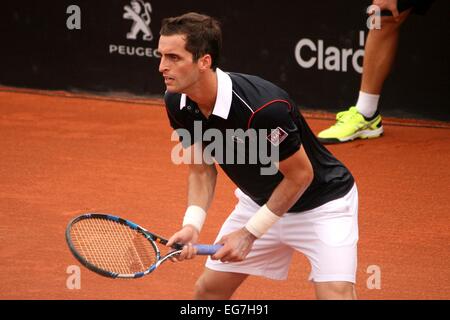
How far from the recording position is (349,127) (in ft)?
27.2

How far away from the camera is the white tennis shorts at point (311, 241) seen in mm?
4344

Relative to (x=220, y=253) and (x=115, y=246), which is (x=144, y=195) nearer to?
(x=115, y=246)

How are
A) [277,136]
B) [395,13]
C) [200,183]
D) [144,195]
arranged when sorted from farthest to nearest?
[395,13] → [144,195] → [200,183] → [277,136]

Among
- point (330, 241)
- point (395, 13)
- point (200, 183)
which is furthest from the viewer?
point (395, 13)

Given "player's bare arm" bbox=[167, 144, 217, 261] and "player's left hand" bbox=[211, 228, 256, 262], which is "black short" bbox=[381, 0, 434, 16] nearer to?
"player's bare arm" bbox=[167, 144, 217, 261]

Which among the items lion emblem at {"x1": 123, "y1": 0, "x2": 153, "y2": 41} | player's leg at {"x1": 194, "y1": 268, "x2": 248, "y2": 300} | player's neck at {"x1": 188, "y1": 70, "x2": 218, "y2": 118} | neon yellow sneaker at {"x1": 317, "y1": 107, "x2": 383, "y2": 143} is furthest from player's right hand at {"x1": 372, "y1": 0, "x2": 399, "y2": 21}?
player's neck at {"x1": 188, "y1": 70, "x2": 218, "y2": 118}

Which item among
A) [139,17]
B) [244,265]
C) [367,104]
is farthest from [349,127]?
[244,265]

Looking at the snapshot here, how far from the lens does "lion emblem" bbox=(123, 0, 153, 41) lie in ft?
31.0

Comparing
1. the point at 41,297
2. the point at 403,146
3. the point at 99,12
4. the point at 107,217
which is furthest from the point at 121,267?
the point at 99,12

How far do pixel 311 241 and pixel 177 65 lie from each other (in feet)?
3.15

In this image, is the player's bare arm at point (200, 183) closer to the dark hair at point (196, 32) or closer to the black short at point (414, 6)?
the dark hair at point (196, 32)

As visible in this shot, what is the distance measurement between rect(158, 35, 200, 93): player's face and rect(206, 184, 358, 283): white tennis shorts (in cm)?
73

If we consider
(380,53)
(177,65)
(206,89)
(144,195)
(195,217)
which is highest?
(177,65)
